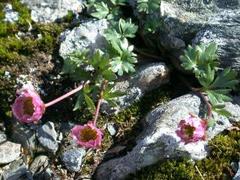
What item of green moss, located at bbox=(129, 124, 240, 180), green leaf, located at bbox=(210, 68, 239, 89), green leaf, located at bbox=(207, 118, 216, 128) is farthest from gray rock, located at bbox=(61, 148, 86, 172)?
green leaf, located at bbox=(210, 68, 239, 89)

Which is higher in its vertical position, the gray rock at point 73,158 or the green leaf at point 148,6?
the green leaf at point 148,6

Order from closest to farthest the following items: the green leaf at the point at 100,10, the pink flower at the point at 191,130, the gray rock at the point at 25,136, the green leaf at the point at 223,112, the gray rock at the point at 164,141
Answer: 1. the pink flower at the point at 191,130
2. the gray rock at the point at 164,141
3. the green leaf at the point at 223,112
4. the gray rock at the point at 25,136
5. the green leaf at the point at 100,10

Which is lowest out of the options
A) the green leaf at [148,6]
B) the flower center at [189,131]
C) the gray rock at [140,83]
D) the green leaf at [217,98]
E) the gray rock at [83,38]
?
the gray rock at [140,83]

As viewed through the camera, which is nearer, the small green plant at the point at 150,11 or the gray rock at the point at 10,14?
the small green plant at the point at 150,11

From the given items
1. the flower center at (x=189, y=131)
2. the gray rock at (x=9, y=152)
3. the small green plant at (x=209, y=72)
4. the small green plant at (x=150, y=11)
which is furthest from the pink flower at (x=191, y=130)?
the gray rock at (x=9, y=152)

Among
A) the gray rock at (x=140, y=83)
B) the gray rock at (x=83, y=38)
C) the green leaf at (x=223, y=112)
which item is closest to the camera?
the green leaf at (x=223, y=112)

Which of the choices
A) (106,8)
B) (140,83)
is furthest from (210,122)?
(106,8)

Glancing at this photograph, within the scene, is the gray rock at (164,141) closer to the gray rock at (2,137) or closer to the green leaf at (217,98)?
the green leaf at (217,98)

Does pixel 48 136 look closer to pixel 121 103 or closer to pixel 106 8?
pixel 121 103
